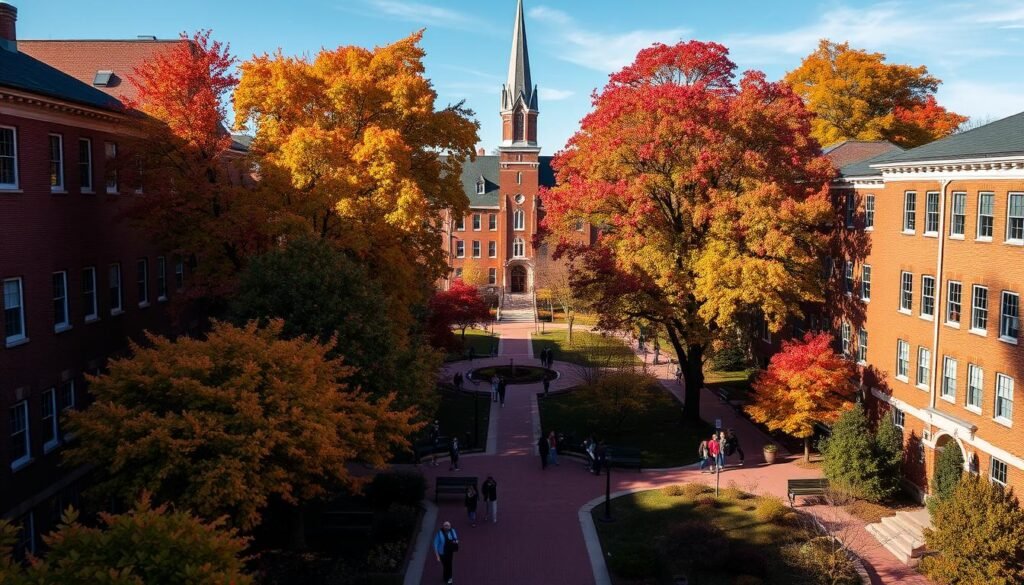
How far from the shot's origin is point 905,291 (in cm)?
2812

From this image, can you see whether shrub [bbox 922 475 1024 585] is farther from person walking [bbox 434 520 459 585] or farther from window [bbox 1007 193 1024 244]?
person walking [bbox 434 520 459 585]

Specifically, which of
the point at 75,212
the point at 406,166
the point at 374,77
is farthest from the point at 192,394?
the point at 374,77

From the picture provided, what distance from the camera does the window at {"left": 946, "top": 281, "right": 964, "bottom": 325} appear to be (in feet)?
81.9

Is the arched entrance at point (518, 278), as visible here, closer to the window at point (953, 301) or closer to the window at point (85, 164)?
the window at point (953, 301)

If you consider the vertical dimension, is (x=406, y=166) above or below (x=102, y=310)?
above

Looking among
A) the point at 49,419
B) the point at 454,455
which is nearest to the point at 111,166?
the point at 49,419

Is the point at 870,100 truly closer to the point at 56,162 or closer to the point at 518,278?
the point at 518,278

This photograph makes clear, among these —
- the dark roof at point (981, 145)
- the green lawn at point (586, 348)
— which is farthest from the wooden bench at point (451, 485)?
the dark roof at point (981, 145)

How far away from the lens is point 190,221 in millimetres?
26234

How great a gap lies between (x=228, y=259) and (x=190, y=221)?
188 centimetres

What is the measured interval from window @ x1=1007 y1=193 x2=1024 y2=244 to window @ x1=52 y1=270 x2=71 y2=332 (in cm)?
2732

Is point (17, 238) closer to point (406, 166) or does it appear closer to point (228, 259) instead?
point (228, 259)

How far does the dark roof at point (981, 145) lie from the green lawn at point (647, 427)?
543 inches

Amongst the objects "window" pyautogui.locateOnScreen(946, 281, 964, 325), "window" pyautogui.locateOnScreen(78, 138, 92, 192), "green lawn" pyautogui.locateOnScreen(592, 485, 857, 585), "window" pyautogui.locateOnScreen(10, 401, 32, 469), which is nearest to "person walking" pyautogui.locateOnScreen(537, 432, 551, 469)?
"green lawn" pyautogui.locateOnScreen(592, 485, 857, 585)
